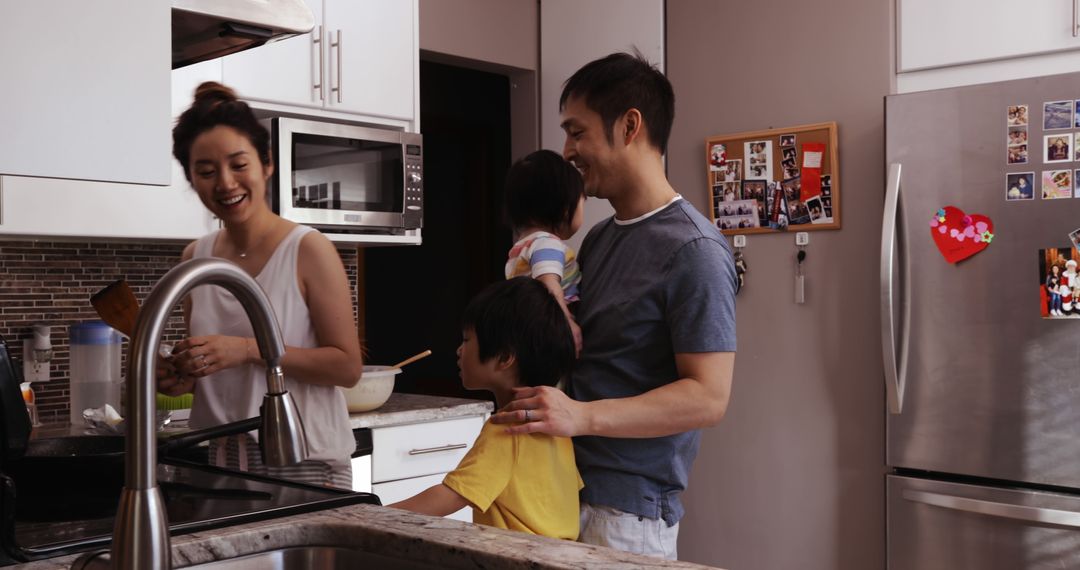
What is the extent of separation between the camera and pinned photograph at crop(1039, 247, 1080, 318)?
2.65 m

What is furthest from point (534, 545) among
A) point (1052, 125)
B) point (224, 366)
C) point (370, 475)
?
point (1052, 125)

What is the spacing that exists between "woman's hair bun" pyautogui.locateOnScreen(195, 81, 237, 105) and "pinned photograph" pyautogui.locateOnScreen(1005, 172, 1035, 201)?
6.70 ft

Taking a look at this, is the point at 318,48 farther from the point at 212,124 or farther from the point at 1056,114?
the point at 1056,114

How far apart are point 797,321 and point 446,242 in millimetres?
1838

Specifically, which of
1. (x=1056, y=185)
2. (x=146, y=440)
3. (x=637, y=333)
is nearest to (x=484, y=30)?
(x=1056, y=185)

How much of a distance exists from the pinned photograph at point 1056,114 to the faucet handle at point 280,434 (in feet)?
8.12

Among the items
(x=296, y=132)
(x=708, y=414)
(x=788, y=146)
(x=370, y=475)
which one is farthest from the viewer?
(x=788, y=146)

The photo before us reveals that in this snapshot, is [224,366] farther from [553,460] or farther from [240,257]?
[553,460]

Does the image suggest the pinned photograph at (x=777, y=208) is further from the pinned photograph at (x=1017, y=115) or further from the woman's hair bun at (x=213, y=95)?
the woman's hair bun at (x=213, y=95)

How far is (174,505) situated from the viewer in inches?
48.0

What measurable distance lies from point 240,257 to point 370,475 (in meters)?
0.99

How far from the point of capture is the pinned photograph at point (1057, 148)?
2.69 m

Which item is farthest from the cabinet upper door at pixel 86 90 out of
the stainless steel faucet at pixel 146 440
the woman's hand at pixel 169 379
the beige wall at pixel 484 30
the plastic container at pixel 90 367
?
the beige wall at pixel 484 30

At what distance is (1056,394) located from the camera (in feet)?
8.76
